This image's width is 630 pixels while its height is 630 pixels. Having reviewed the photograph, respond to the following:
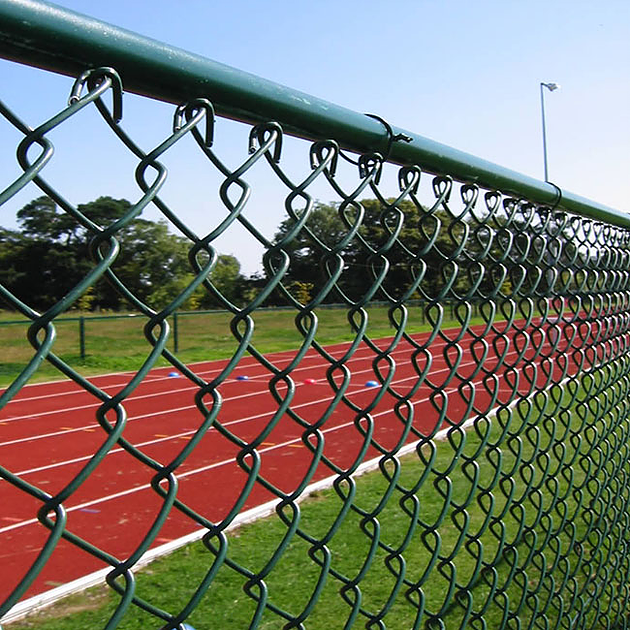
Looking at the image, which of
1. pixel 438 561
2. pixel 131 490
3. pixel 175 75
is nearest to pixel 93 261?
pixel 175 75

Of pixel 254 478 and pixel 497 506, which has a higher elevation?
pixel 254 478

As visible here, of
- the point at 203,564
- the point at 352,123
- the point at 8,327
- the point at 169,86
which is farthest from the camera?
the point at 8,327

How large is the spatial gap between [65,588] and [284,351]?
17.5 meters

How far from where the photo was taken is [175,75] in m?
1.04

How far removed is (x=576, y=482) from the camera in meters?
6.66

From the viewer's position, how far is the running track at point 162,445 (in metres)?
5.04

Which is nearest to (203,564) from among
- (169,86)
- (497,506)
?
(497,506)

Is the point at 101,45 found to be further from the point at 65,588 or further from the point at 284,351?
the point at 284,351

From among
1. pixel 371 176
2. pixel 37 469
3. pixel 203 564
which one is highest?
pixel 371 176

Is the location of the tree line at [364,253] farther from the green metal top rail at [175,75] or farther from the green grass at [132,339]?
the green grass at [132,339]

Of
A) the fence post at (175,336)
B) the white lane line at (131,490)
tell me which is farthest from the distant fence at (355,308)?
the fence post at (175,336)

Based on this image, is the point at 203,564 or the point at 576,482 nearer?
the point at 203,564

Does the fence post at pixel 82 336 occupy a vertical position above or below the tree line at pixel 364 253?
below

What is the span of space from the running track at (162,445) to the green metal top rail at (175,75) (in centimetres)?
55
